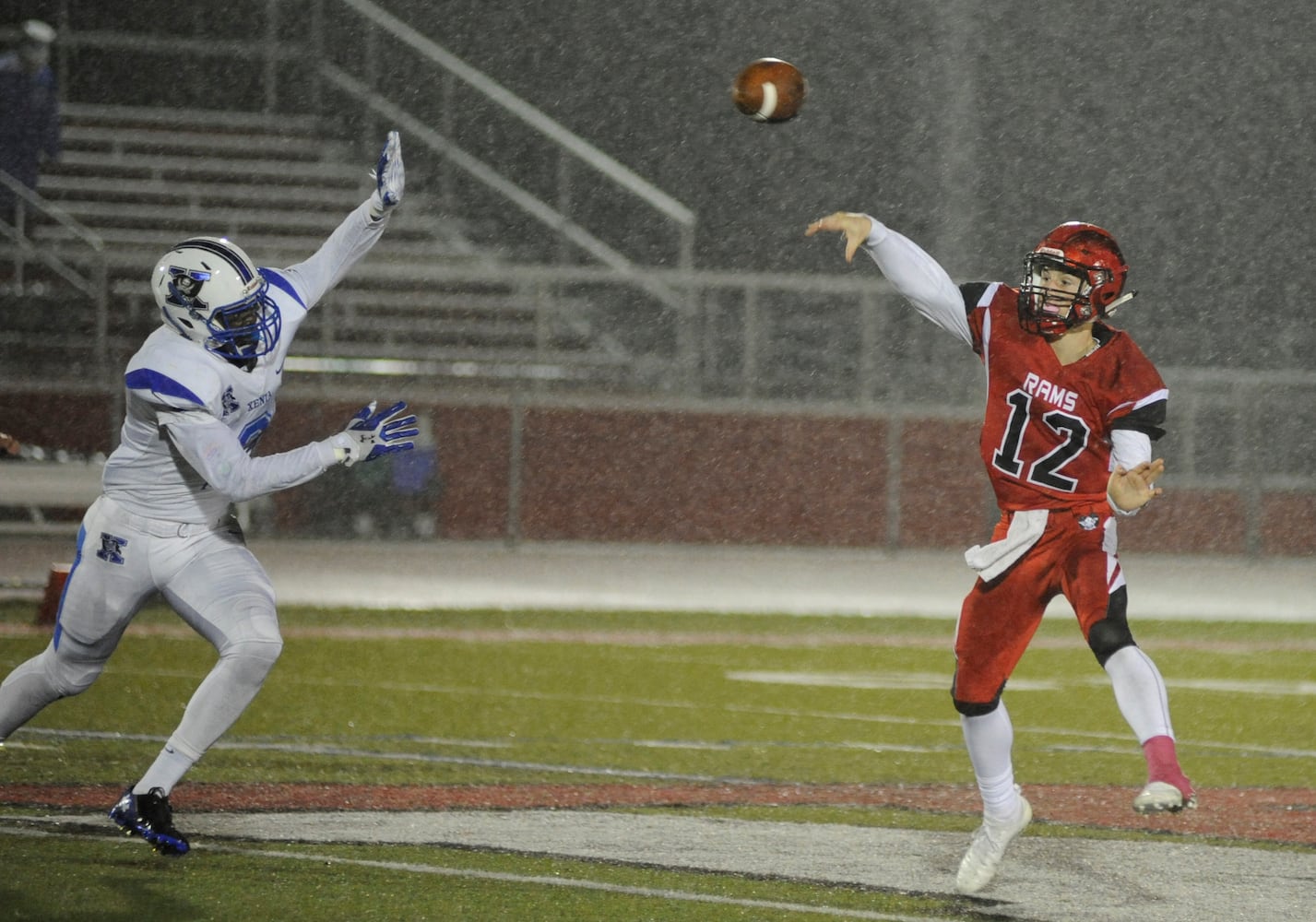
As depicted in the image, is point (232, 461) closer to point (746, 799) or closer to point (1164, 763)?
point (746, 799)

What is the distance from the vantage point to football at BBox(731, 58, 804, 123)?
6.00 meters

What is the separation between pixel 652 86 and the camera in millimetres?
22391

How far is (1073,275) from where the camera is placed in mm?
5223

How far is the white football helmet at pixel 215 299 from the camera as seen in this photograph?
534cm

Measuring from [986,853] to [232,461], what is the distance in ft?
7.29

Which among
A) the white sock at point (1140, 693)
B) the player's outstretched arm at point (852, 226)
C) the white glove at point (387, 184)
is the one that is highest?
the white glove at point (387, 184)

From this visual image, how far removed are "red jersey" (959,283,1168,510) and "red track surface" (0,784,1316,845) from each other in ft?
4.66

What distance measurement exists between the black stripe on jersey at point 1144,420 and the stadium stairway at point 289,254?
11.5 metres

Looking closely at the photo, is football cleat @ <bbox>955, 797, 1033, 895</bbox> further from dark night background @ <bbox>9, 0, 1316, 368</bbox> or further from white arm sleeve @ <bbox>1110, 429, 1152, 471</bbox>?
dark night background @ <bbox>9, 0, 1316, 368</bbox>

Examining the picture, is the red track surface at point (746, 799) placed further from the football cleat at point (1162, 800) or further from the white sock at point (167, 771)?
the football cleat at point (1162, 800)

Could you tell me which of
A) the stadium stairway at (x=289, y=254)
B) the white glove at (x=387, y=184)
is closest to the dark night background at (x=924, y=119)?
the stadium stairway at (x=289, y=254)

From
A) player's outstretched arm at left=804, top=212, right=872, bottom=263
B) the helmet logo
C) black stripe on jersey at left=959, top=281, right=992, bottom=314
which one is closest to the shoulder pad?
the helmet logo

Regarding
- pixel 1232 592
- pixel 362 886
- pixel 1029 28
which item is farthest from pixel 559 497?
pixel 362 886

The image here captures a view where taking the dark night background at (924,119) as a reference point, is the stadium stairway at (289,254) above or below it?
below
